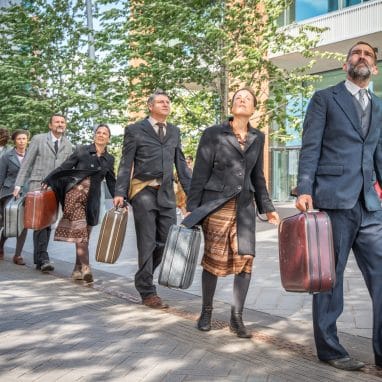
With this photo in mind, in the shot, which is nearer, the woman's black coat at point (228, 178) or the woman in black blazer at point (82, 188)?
the woman's black coat at point (228, 178)

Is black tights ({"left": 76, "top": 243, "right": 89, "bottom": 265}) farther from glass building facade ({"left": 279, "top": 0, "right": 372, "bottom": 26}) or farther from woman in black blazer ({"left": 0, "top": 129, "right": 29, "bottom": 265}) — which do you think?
glass building facade ({"left": 279, "top": 0, "right": 372, "bottom": 26})

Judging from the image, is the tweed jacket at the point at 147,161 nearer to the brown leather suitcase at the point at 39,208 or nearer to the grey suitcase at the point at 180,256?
the grey suitcase at the point at 180,256

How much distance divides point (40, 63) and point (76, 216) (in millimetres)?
17228

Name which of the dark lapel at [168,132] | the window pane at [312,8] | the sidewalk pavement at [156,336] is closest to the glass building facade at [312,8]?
the window pane at [312,8]

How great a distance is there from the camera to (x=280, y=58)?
976 inches

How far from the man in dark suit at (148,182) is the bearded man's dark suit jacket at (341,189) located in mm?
2310

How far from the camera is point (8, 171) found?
10.1 m

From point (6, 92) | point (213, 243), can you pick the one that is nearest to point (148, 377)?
point (213, 243)

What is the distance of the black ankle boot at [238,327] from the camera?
502cm

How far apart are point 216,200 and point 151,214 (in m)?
1.37

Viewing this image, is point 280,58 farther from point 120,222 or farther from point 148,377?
point 148,377

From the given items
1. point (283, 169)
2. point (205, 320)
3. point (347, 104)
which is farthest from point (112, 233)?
point (283, 169)

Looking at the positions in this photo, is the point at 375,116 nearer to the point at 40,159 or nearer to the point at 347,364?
the point at 347,364

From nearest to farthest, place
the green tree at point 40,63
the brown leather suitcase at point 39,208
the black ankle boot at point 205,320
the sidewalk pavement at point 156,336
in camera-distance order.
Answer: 1. the sidewalk pavement at point 156,336
2. the black ankle boot at point 205,320
3. the brown leather suitcase at point 39,208
4. the green tree at point 40,63
